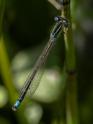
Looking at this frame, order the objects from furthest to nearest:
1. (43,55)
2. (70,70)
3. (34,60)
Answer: (34,60), (43,55), (70,70)

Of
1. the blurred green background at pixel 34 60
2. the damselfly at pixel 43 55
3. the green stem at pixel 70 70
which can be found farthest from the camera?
the blurred green background at pixel 34 60

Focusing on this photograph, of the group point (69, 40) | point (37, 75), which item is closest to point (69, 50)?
point (69, 40)

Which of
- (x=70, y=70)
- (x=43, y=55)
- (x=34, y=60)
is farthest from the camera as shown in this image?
(x=34, y=60)

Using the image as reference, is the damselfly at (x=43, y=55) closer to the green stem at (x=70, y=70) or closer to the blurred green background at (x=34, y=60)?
the blurred green background at (x=34, y=60)

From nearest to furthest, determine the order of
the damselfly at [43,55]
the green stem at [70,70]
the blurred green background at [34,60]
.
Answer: the green stem at [70,70] < the damselfly at [43,55] < the blurred green background at [34,60]

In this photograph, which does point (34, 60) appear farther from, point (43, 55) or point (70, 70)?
point (70, 70)

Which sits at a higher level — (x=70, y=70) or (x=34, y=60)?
(x=70, y=70)

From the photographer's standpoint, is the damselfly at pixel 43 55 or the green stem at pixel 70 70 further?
the damselfly at pixel 43 55

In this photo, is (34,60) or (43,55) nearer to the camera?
(43,55)

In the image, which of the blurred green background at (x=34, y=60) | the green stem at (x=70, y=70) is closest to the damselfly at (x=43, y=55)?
the blurred green background at (x=34, y=60)

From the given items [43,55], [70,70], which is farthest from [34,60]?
[70,70]
